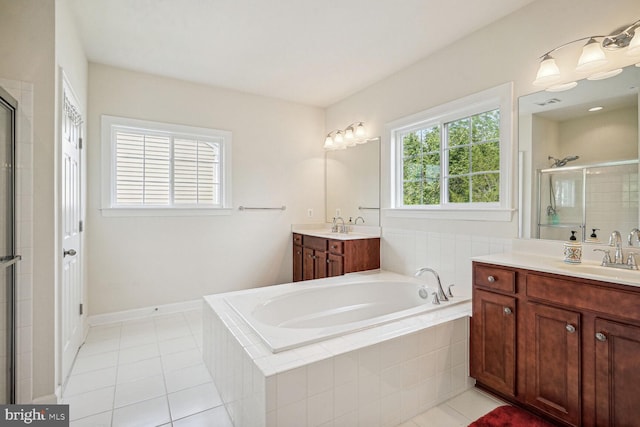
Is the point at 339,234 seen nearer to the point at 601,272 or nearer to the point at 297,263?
the point at 297,263

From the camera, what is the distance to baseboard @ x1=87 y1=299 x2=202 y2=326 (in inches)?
123

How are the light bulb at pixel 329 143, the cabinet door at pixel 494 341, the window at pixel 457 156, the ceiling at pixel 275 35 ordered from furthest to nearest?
the light bulb at pixel 329 143 → the window at pixel 457 156 → the ceiling at pixel 275 35 → the cabinet door at pixel 494 341

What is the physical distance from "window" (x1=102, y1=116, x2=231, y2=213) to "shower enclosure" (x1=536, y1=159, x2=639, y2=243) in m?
3.14

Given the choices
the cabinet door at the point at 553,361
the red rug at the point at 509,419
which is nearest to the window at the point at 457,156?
the cabinet door at the point at 553,361

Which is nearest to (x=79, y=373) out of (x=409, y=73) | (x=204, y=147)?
(x=204, y=147)

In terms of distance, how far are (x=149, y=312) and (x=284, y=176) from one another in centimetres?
224

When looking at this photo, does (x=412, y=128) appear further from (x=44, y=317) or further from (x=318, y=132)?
(x=44, y=317)

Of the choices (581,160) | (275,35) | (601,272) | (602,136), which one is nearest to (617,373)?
(601,272)

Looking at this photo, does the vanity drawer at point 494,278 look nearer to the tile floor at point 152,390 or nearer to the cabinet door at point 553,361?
the cabinet door at point 553,361

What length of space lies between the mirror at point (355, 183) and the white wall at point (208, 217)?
208 mm

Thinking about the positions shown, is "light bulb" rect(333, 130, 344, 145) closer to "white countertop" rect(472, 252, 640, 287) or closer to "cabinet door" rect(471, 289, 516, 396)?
"white countertop" rect(472, 252, 640, 287)

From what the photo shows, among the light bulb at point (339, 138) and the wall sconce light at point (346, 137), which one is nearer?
the wall sconce light at point (346, 137)

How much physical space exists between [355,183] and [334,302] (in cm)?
163

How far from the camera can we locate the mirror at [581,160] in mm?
1771
